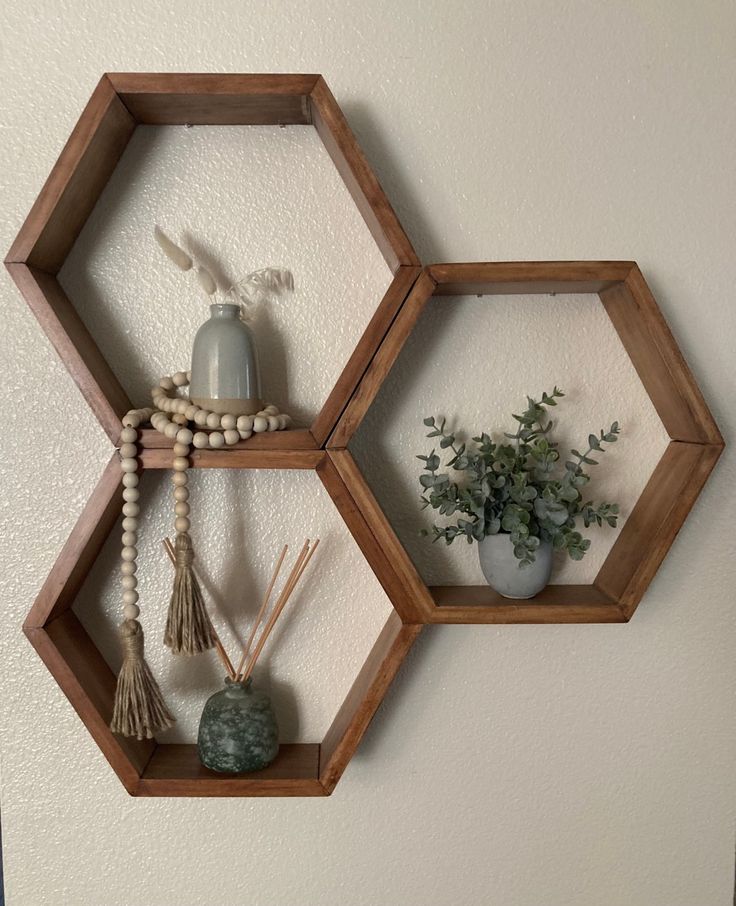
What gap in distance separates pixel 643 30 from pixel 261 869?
1.13 m

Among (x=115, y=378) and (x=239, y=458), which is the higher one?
(x=115, y=378)

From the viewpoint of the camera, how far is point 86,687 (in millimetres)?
724

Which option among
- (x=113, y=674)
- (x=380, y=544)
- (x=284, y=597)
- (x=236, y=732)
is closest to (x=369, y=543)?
(x=380, y=544)

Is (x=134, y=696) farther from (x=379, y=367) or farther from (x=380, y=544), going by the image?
(x=379, y=367)

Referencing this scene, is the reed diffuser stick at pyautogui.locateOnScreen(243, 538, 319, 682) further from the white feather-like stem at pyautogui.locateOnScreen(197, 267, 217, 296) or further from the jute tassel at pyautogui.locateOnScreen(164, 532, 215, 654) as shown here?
the white feather-like stem at pyautogui.locateOnScreen(197, 267, 217, 296)

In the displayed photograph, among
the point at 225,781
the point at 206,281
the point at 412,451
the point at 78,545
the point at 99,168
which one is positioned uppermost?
the point at 99,168

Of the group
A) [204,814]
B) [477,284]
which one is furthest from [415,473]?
[204,814]

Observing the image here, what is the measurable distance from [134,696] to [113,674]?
0.36 ft

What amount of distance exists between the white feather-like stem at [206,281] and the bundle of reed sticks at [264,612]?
292 millimetres

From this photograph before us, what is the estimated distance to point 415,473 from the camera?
824 mm

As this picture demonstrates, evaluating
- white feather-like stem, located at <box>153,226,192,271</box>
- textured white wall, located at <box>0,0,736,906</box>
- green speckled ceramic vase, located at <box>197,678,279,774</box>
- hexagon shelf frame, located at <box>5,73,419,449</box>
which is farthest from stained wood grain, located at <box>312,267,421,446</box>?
green speckled ceramic vase, located at <box>197,678,279,774</box>

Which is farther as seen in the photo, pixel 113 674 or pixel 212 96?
pixel 113 674

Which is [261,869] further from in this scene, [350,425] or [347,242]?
[347,242]

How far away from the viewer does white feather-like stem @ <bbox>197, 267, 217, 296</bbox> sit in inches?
29.1
